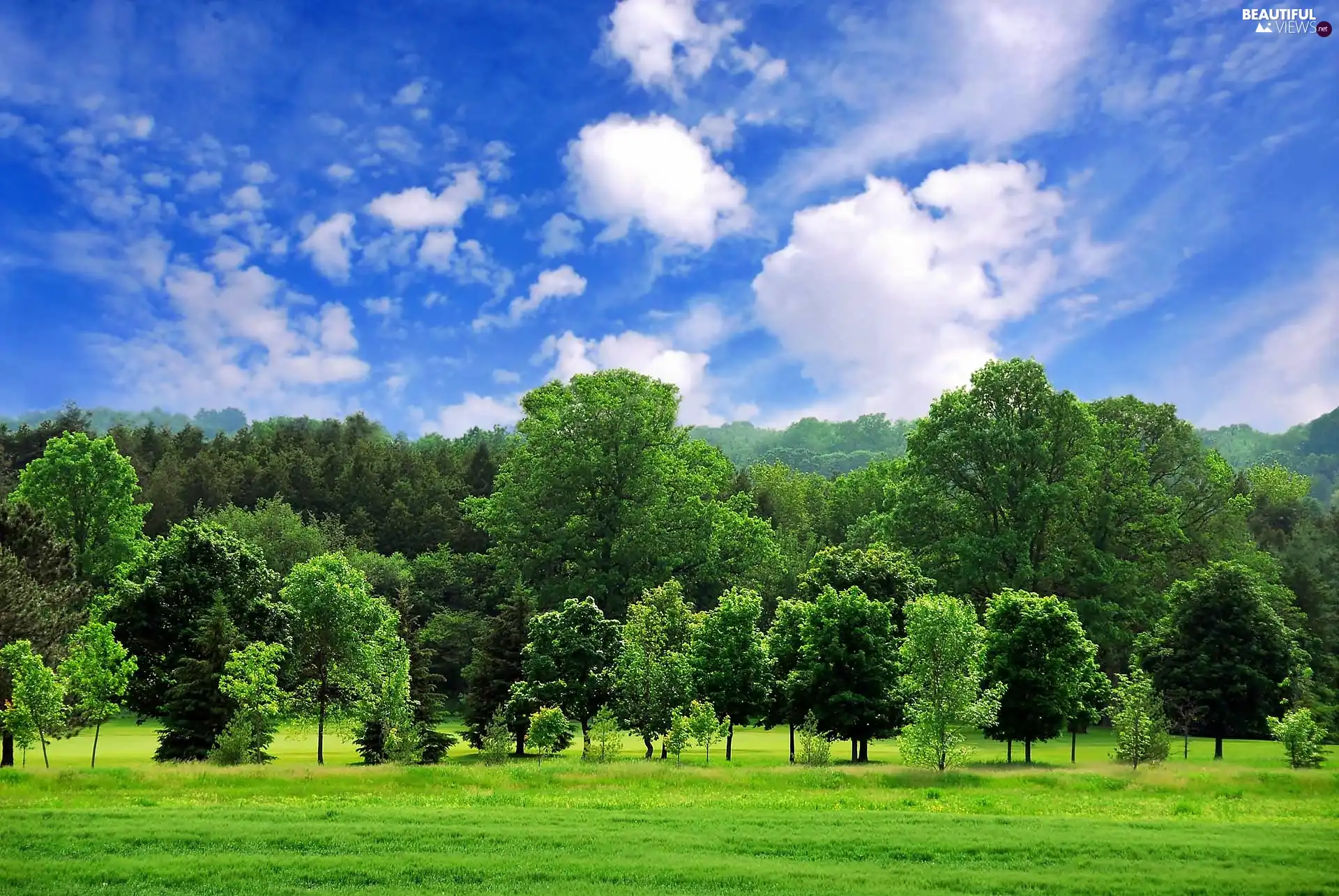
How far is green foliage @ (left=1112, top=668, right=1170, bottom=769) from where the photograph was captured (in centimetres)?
3447

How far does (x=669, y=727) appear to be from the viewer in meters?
39.3

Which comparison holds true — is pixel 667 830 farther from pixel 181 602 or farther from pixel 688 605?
pixel 181 602

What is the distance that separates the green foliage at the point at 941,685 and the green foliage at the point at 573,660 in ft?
46.5

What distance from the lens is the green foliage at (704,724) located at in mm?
36406

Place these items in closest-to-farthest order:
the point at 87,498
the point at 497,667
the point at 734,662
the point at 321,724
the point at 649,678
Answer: the point at 649,678 < the point at 734,662 < the point at 321,724 < the point at 497,667 < the point at 87,498

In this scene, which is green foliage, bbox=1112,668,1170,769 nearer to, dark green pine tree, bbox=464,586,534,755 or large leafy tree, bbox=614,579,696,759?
large leafy tree, bbox=614,579,696,759

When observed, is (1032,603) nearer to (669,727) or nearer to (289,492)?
(669,727)

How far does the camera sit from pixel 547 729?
3788 centimetres

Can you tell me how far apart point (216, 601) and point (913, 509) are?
39.3 m

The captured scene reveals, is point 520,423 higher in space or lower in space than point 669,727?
higher

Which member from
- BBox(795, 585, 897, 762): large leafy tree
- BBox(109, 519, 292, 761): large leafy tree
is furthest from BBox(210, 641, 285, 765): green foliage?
BBox(795, 585, 897, 762): large leafy tree

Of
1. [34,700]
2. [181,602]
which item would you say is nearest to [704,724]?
A: [34,700]

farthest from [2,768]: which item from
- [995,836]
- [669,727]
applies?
[995,836]

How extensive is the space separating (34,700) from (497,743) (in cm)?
1755
